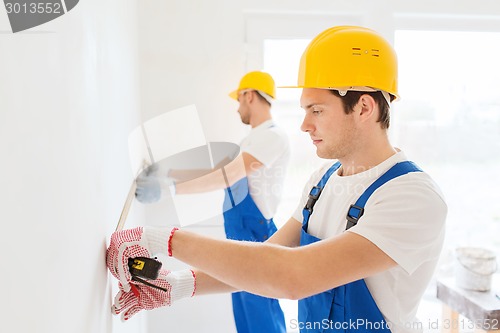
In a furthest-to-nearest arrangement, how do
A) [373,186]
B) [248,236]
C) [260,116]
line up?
1. [260,116]
2. [248,236]
3. [373,186]

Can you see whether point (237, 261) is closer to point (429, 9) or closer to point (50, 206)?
point (50, 206)

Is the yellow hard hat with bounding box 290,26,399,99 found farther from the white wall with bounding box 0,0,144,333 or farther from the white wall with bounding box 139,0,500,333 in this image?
the white wall with bounding box 139,0,500,333

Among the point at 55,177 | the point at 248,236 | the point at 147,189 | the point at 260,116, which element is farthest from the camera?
the point at 260,116

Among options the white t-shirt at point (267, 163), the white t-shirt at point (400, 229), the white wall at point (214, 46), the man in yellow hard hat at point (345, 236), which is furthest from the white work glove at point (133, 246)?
the white wall at point (214, 46)

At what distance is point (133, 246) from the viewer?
105cm

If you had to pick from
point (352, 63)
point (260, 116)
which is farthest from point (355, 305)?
point (260, 116)

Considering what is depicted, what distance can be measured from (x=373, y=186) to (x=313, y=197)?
0.81 ft

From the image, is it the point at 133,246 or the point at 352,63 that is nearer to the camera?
the point at 133,246

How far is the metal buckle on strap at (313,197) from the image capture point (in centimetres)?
137

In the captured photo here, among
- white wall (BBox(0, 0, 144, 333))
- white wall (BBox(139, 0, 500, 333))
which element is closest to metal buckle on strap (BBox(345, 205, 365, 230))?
white wall (BBox(0, 0, 144, 333))

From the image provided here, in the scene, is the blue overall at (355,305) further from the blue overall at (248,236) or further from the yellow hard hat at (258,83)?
the yellow hard hat at (258,83)

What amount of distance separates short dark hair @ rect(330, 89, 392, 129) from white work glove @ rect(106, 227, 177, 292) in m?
0.55

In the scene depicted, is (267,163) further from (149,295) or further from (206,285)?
(149,295)

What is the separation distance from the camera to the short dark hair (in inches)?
48.6
